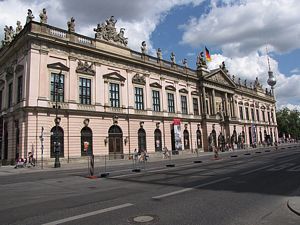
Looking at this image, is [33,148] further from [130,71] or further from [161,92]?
[161,92]

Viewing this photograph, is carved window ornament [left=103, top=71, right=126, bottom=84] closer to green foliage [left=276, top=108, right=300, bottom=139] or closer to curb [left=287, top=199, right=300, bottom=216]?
curb [left=287, top=199, right=300, bottom=216]

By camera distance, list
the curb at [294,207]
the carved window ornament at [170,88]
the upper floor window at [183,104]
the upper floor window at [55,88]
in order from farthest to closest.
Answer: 1. the upper floor window at [183,104]
2. the carved window ornament at [170,88]
3. the upper floor window at [55,88]
4. the curb at [294,207]

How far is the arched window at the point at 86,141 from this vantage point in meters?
33.2

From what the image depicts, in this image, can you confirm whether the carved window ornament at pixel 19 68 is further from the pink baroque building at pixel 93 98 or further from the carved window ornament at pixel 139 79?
the carved window ornament at pixel 139 79

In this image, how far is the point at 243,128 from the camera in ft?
225

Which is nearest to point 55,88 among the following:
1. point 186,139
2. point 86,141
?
point 86,141

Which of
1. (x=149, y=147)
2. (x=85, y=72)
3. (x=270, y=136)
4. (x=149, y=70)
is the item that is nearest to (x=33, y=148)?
(x=85, y=72)

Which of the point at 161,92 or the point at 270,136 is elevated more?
the point at 161,92

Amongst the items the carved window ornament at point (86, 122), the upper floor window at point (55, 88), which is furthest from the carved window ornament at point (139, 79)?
the upper floor window at point (55, 88)

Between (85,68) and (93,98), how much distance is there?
3.91 m

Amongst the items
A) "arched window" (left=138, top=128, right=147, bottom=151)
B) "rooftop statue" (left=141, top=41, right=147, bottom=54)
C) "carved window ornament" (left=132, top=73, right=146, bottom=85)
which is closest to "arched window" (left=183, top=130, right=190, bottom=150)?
"arched window" (left=138, top=128, right=147, bottom=151)

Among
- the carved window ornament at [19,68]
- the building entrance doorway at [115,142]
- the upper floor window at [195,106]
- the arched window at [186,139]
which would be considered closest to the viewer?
the carved window ornament at [19,68]

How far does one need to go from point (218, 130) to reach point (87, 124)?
→ 32105mm

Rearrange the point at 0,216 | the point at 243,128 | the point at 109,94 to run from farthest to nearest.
→ the point at 243,128 < the point at 109,94 < the point at 0,216
